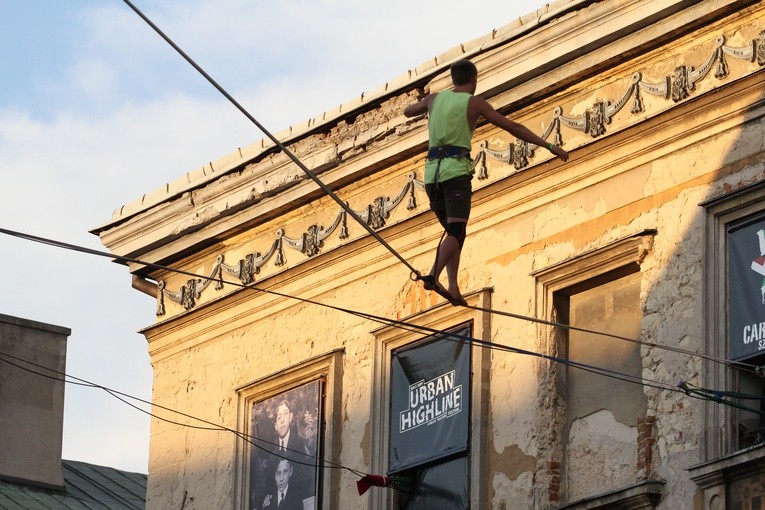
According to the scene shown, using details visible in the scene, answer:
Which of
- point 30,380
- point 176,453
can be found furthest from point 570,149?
point 30,380

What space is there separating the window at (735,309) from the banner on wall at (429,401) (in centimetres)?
273

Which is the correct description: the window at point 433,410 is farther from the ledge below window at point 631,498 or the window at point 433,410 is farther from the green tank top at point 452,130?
the green tank top at point 452,130

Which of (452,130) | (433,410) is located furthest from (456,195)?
(433,410)

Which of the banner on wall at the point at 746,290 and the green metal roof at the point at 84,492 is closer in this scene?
the banner on wall at the point at 746,290

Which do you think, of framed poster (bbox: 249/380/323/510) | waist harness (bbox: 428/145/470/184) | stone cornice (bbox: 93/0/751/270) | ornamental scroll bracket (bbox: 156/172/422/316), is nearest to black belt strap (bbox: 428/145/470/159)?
waist harness (bbox: 428/145/470/184)

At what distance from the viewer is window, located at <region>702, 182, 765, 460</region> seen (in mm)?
15180

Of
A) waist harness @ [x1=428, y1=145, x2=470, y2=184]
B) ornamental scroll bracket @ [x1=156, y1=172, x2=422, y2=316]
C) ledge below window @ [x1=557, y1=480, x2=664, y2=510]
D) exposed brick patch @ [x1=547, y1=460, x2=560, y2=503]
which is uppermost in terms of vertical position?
ornamental scroll bracket @ [x1=156, y1=172, x2=422, y2=316]

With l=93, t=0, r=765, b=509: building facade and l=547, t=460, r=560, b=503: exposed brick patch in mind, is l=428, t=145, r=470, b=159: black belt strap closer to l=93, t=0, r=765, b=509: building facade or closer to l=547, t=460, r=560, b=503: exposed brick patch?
l=93, t=0, r=765, b=509: building facade

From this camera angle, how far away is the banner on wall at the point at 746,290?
1520 centimetres

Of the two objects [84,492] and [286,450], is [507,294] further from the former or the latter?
[84,492]

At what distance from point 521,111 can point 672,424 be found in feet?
10.8

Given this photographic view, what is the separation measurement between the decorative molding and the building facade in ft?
0.08

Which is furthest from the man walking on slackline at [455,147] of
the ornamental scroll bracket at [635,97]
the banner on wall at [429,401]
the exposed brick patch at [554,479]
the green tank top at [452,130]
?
the banner on wall at [429,401]

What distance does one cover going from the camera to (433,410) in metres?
18.0
